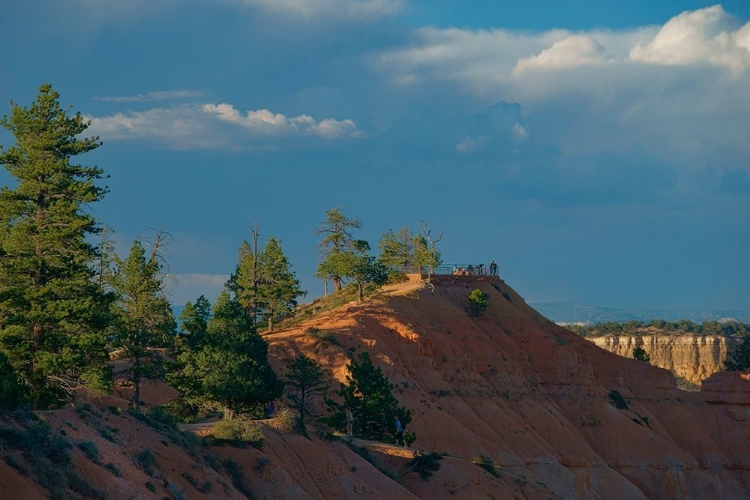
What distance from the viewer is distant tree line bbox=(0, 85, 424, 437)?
151 feet

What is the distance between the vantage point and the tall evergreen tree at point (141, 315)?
191ft

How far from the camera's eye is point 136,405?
5625cm

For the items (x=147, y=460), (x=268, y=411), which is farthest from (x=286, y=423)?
(x=147, y=460)

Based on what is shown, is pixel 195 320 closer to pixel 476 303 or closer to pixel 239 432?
pixel 239 432

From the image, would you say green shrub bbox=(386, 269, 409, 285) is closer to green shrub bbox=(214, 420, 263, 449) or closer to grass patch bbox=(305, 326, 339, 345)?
grass patch bbox=(305, 326, 339, 345)

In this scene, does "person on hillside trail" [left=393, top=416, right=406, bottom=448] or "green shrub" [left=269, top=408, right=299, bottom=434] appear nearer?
"green shrub" [left=269, top=408, right=299, bottom=434]

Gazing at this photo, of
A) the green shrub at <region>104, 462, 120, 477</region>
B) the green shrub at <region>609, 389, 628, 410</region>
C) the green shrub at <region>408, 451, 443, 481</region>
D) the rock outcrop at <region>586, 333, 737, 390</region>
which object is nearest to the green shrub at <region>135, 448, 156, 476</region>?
the green shrub at <region>104, 462, 120, 477</region>

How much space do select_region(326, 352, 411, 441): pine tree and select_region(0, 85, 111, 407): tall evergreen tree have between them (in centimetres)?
1763

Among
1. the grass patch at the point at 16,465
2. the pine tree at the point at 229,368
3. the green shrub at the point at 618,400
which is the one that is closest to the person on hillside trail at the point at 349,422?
the pine tree at the point at 229,368

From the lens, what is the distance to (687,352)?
17188 centimetres

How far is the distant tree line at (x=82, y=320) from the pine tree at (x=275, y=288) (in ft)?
79.3

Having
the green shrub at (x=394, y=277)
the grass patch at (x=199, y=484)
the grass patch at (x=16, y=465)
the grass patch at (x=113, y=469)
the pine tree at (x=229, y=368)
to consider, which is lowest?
the grass patch at (x=199, y=484)

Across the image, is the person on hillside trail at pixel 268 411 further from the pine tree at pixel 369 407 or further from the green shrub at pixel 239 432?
the green shrub at pixel 239 432

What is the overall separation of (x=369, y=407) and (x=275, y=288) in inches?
1119
